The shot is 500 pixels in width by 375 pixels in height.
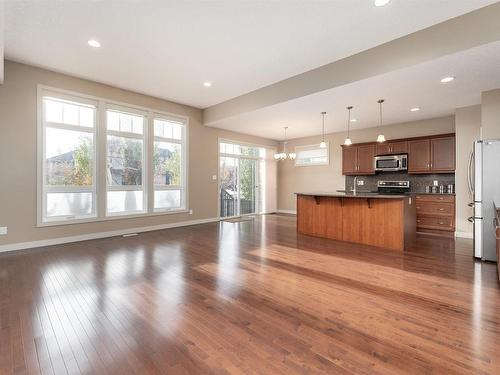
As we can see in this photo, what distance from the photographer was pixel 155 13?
3111 mm

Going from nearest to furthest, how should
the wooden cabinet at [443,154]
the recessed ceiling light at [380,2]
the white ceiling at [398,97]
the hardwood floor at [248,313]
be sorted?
the hardwood floor at [248,313]
the recessed ceiling light at [380,2]
the white ceiling at [398,97]
the wooden cabinet at [443,154]

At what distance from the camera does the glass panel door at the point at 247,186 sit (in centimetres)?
863

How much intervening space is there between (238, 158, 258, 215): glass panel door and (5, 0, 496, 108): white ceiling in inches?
160

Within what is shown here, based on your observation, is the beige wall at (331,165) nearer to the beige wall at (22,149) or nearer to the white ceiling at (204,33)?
the white ceiling at (204,33)

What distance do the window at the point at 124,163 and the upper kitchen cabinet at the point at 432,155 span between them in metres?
6.77

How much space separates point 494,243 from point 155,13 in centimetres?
557

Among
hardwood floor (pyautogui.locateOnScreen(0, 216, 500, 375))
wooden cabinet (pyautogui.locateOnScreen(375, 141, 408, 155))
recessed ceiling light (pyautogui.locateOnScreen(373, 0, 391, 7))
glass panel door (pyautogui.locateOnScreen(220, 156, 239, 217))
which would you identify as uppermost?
recessed ceiling light (pyautogui.locateOnScreen(373, 0, 391, 7))

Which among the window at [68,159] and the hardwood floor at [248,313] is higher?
the window at [68,159]

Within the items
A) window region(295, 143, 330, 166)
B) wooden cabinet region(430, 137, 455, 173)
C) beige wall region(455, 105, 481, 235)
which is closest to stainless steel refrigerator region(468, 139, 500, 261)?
beige wall region(455, 105, 481, 235)

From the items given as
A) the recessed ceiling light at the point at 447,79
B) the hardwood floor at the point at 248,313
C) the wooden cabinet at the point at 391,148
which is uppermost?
the recessed ceiling light at the point at 447,79

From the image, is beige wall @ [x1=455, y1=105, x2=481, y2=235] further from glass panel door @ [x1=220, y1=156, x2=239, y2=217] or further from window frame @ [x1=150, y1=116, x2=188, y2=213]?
window frame @ [x1=150, y1=116, x2=188, y2=213]

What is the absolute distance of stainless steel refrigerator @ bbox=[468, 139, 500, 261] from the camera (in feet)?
12.0

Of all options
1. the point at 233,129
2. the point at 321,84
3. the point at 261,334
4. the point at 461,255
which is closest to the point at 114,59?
the point at 321,84

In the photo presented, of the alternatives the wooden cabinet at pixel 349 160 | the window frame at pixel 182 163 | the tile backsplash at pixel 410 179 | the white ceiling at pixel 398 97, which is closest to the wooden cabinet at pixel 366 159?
the wooden cabinet at pixel 349 160
